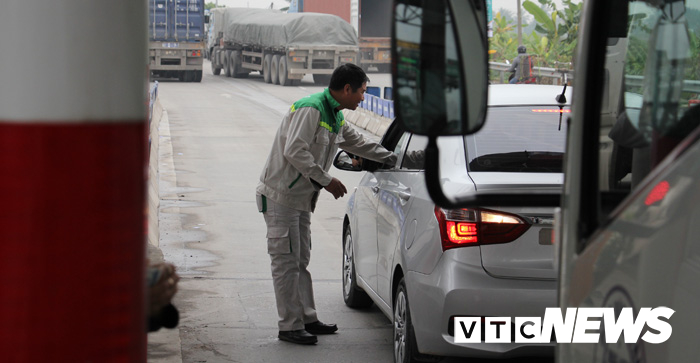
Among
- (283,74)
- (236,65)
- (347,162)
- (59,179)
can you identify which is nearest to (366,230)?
(347,162)

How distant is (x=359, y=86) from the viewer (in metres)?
6.47

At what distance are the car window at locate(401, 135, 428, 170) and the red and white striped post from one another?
4.69m

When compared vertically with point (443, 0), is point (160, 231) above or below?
below

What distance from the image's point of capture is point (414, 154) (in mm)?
5879

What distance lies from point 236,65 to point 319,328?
3988 centimetres

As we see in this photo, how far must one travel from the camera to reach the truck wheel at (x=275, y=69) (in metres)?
40.2

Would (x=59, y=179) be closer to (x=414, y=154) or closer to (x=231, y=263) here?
(x=414, y=154)

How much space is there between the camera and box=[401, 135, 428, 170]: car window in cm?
573

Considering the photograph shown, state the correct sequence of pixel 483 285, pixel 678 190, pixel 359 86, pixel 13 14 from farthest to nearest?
pixel 359 86, pixel 483 285, pixel 678 190, pixel 13 14

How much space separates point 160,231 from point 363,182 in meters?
4.82

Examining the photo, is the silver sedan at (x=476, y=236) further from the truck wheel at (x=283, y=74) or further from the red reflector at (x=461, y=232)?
the truck wheel at (x=283, y=74)

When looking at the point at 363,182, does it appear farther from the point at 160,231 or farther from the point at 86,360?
the point at 86,360

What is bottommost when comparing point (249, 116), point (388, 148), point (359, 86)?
point (249, 116)

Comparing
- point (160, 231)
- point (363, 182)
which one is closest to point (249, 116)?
point (160, 231)
